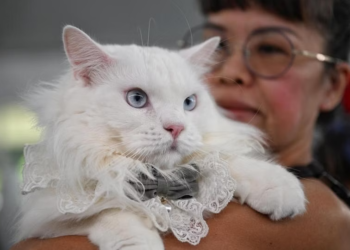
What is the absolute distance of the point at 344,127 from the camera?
2002 mm

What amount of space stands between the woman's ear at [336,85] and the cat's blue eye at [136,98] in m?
0.87

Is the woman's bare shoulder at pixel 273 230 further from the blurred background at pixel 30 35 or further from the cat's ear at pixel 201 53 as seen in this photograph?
the blurred background at pixel 30 35

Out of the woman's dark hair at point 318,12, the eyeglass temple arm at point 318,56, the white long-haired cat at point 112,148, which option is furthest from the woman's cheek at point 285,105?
the white long-haired cat at point 112,148

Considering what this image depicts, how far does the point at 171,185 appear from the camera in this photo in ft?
3.38

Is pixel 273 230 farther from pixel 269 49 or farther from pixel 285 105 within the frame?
pixel 269 49

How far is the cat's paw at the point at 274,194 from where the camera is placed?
1.03 metres

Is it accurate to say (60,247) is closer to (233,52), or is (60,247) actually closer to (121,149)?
(121,149)

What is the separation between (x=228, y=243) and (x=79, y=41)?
0.56m

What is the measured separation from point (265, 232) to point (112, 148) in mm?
401

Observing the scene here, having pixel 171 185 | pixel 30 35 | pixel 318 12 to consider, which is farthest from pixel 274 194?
pixel 30 35

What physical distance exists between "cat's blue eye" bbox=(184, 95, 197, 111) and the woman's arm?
0.25 metres

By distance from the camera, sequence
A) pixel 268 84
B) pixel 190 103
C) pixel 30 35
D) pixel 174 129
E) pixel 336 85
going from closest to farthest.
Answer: pixel 174 129 → pixel 190 103 → pixel 268 84 → pixel 336 85 → pixel 30 35

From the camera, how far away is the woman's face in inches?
60.4

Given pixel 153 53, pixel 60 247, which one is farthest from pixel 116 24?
pixel 60 247
